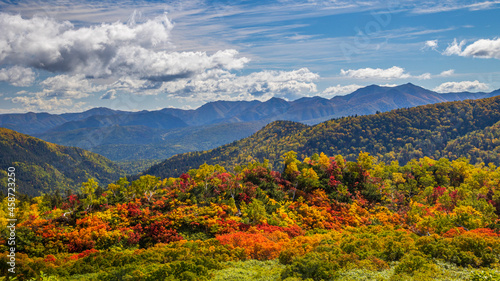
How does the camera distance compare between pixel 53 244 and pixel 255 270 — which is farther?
pixel 53 244

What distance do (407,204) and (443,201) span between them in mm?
9387

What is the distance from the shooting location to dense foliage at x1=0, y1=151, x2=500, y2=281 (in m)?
24.3

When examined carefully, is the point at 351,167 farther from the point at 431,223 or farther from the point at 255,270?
the point at 255,270

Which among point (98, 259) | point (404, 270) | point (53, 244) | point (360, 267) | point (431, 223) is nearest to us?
point (404, 270)

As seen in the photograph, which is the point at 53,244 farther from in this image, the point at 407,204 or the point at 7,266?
the point at 407,204

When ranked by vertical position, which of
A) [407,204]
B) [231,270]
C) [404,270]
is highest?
[404,270]

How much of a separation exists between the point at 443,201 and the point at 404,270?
123 feet

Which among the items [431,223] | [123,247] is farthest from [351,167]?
[123,247]

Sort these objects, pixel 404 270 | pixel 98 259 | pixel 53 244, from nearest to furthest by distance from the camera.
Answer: pixel 404 270
pixel 98 259
pixel 53 244

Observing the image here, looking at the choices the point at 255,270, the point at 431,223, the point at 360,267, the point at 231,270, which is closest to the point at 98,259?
the point at 231,270

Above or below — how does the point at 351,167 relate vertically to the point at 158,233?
above

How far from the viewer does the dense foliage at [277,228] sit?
24.3m

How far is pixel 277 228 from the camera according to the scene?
42938 millimetres

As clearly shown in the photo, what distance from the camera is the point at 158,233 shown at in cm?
4128
